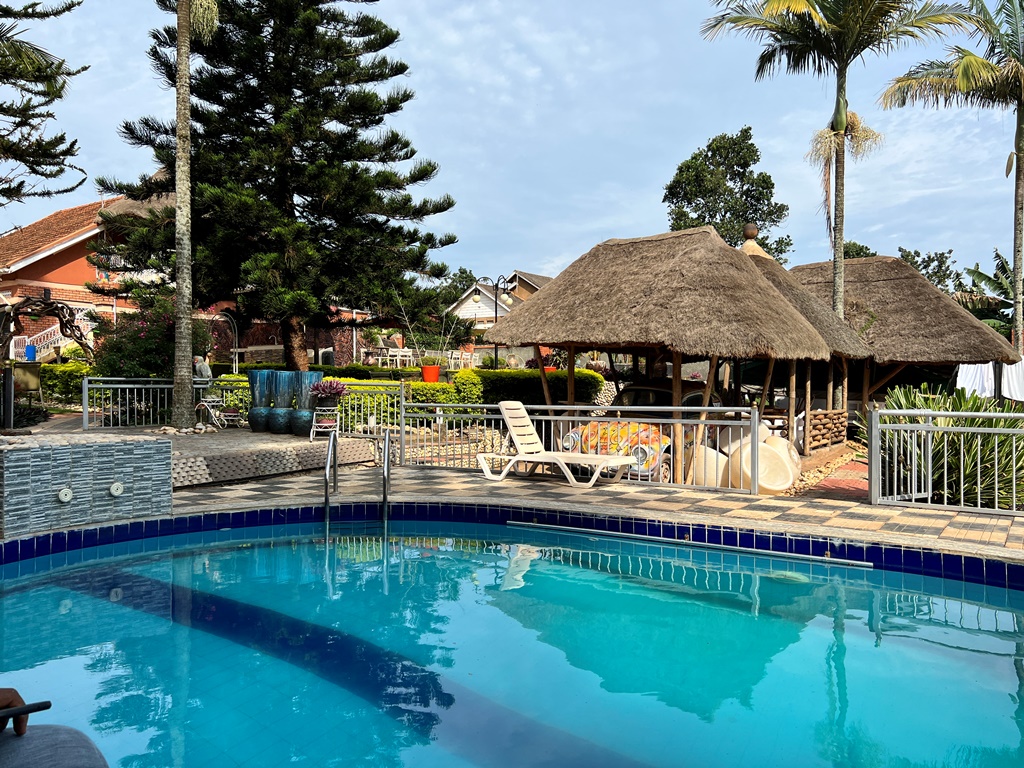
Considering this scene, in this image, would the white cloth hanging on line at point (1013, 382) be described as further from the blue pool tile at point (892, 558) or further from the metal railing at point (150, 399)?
the metal railing at point (150, 399)

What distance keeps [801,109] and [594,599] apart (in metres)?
17.5

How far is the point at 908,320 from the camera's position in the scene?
58.0 feet

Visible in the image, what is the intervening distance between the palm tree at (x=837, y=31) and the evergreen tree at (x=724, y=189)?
21.9m

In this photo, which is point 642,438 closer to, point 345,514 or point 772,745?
point 345,514

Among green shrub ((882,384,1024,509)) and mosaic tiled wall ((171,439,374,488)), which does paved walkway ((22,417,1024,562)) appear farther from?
green shrub ((882,384,1024,509))

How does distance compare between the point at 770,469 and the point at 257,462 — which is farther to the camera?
the point at 257,462

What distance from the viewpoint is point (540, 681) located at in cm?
389

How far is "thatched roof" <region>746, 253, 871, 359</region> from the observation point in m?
14.5

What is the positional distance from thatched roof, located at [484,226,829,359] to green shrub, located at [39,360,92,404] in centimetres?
1290

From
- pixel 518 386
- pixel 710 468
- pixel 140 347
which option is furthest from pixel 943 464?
pixel 140 347

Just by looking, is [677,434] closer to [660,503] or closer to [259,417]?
[660,503]

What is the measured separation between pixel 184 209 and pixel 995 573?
12833 mm

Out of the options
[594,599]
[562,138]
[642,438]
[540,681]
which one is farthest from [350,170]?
[540,681]

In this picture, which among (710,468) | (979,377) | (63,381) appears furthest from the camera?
(979,377)
